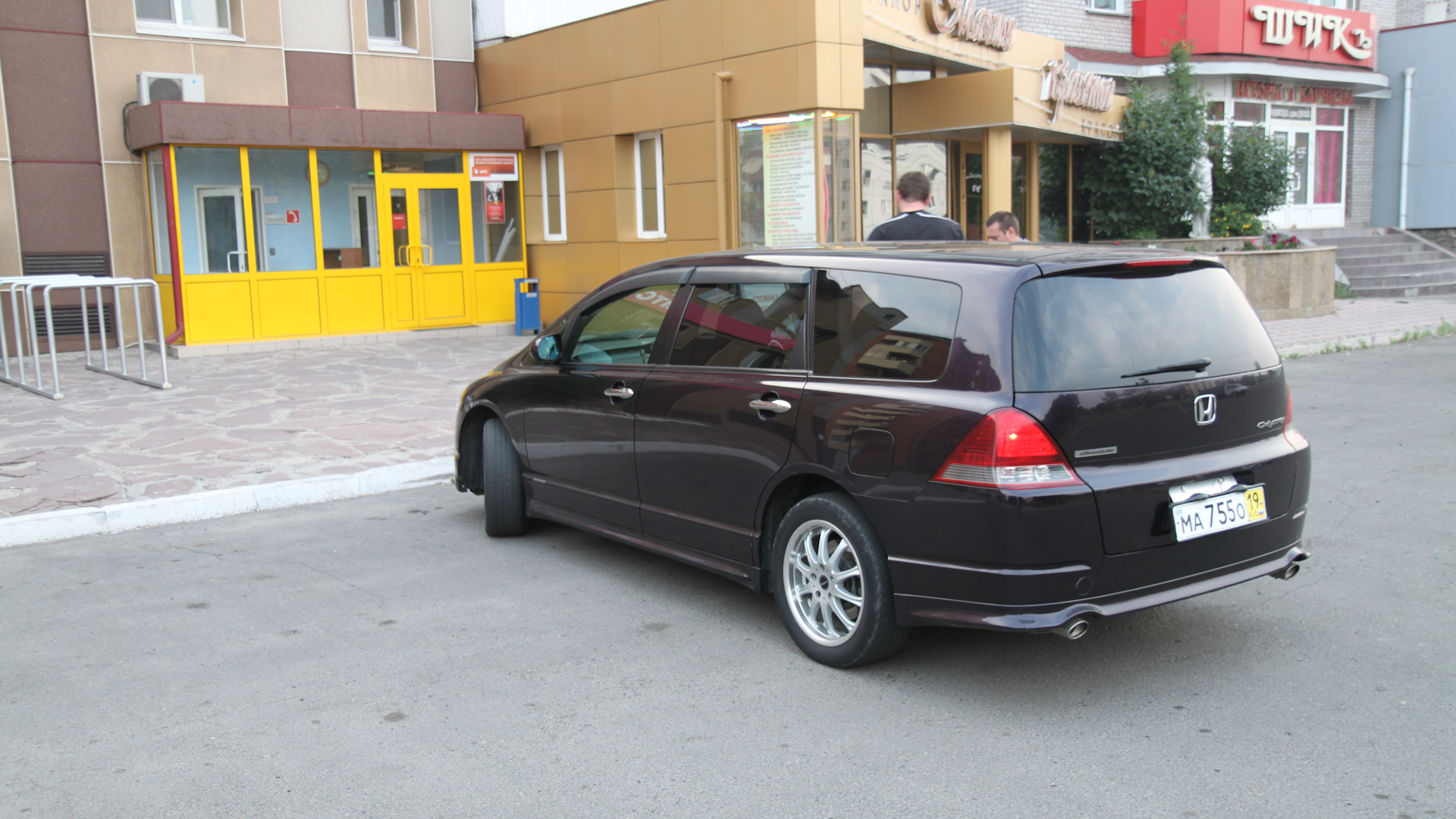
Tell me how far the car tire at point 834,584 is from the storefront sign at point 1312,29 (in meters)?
21.5

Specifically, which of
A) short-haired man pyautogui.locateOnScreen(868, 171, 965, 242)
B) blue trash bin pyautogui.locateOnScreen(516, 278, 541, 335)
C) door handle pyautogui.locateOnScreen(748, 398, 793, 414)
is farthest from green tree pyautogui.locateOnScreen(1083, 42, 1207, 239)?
door handle pyautogui.locateOnScreen(748, 398, 793, 414)

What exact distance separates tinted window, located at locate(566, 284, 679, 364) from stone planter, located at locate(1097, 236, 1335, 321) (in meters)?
12.4

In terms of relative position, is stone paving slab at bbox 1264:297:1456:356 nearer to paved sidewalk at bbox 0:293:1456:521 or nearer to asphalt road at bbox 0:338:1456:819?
paved sidewalk at bbox 0:293:1456:521

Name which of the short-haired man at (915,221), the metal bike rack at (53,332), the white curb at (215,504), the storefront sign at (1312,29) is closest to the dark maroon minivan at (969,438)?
the short-haired man at (915,221)

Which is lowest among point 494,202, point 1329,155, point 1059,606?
point 1059,606

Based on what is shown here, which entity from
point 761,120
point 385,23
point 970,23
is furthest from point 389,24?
point 970,23

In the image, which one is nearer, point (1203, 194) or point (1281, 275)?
point (1281, 275)

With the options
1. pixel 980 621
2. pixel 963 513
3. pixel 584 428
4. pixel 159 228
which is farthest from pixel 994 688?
pixel 159 228

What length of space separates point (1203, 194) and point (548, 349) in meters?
16.2

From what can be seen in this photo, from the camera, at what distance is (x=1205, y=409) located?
4.15 metres

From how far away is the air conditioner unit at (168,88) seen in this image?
15516 millimetres

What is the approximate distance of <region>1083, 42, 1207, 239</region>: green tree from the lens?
19.0 metres

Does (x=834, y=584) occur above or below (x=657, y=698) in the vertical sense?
above

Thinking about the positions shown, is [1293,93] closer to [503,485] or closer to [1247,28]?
[1247,28]
